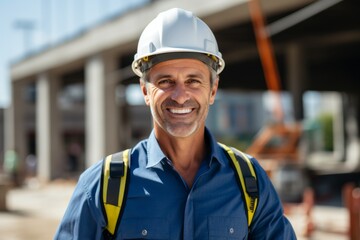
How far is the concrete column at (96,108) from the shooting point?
19547mm

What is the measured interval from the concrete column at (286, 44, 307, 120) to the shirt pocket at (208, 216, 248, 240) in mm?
17816

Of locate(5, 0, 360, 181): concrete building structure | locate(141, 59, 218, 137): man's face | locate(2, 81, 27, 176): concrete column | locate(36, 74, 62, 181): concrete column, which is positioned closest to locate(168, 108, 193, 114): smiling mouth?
locate(141, 59, 218, 137): man's face

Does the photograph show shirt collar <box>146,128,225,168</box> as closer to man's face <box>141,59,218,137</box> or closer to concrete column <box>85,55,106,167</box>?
man's face <box>141,59,218,137</box>


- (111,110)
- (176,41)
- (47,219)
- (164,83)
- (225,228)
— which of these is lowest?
(47,219)

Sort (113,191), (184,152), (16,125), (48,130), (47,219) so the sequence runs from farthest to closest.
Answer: (16,125)
(48,130)
(47,219)
(184,152)
(113,191)

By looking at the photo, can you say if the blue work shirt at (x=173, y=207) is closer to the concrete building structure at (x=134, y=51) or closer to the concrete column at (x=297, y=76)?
the concrete building structure at (x=134, y=51)

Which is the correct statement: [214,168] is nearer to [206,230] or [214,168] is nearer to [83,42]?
[206,230]

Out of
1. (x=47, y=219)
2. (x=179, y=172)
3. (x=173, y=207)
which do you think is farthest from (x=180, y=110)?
(x=47, y=219)

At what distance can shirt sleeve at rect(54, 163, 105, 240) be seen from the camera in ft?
7.26

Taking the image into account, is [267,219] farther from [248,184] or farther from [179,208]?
[179,208]

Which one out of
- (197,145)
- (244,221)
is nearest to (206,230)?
(244,221)

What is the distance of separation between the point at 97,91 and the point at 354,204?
13561mm

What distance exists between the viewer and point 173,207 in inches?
90.3

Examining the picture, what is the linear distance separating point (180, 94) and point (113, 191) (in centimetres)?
53
